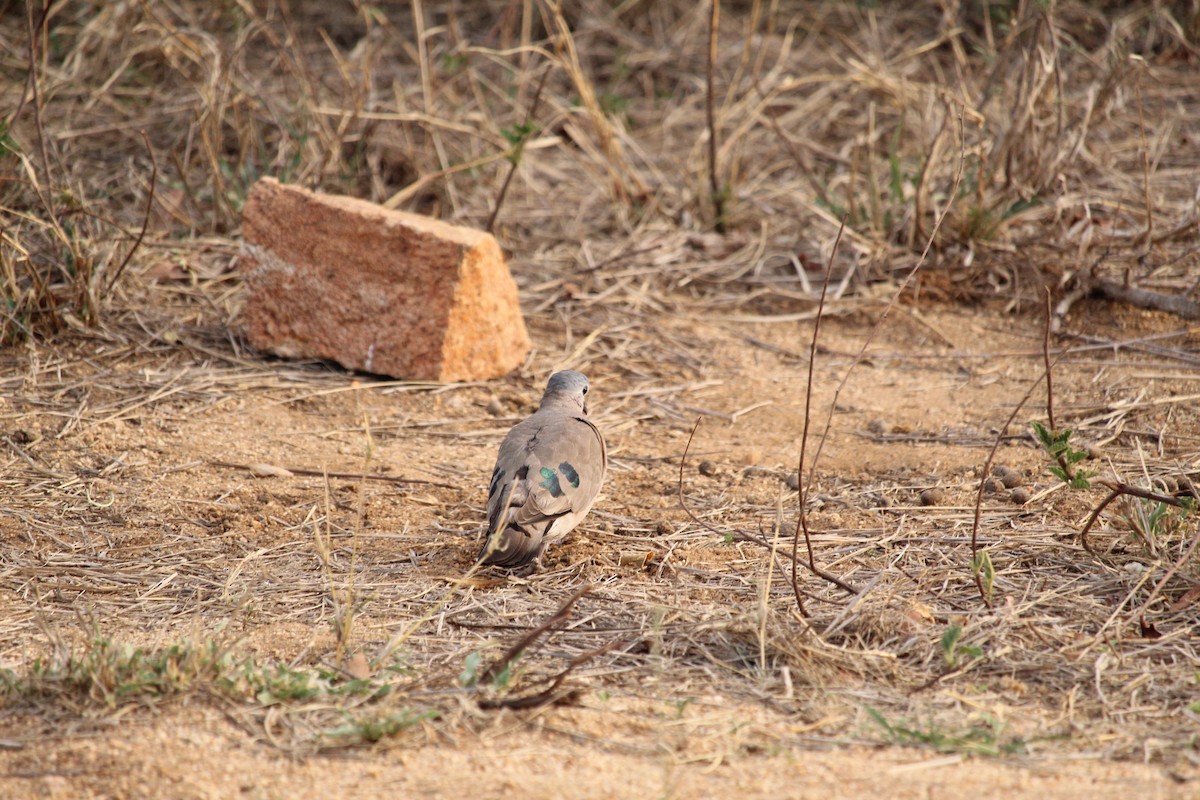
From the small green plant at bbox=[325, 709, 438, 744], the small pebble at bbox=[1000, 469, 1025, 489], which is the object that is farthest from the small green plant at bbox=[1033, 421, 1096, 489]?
the small green plant at bbox=[325, 709, 438, 744]

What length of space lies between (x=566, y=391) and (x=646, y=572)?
3.11 feet

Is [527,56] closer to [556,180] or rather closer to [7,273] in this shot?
[556,180]

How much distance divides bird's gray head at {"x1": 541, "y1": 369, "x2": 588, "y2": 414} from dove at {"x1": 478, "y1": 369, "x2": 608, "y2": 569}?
241 mm

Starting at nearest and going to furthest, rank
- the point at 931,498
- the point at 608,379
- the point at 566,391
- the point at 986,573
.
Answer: the point at 986,573 → the point at 931,498 → the point at 566,391 → the point at 608,379

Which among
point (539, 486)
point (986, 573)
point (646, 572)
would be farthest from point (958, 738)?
point (539, 486)

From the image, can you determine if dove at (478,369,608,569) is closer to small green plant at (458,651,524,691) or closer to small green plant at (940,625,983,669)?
small green plant at (458,651,524,691)

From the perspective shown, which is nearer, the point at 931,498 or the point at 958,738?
the point at 958,738

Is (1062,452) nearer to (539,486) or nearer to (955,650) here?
(955,650)

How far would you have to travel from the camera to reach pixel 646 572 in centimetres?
383

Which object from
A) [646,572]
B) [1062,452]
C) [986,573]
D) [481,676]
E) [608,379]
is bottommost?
[608,379]

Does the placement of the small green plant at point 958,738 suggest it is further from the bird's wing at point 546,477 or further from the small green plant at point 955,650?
the bird's wing at point 546,477

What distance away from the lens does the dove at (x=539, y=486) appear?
3756mm

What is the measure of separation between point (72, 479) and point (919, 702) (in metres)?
3.13

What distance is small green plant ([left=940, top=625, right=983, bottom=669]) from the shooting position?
3066mm
